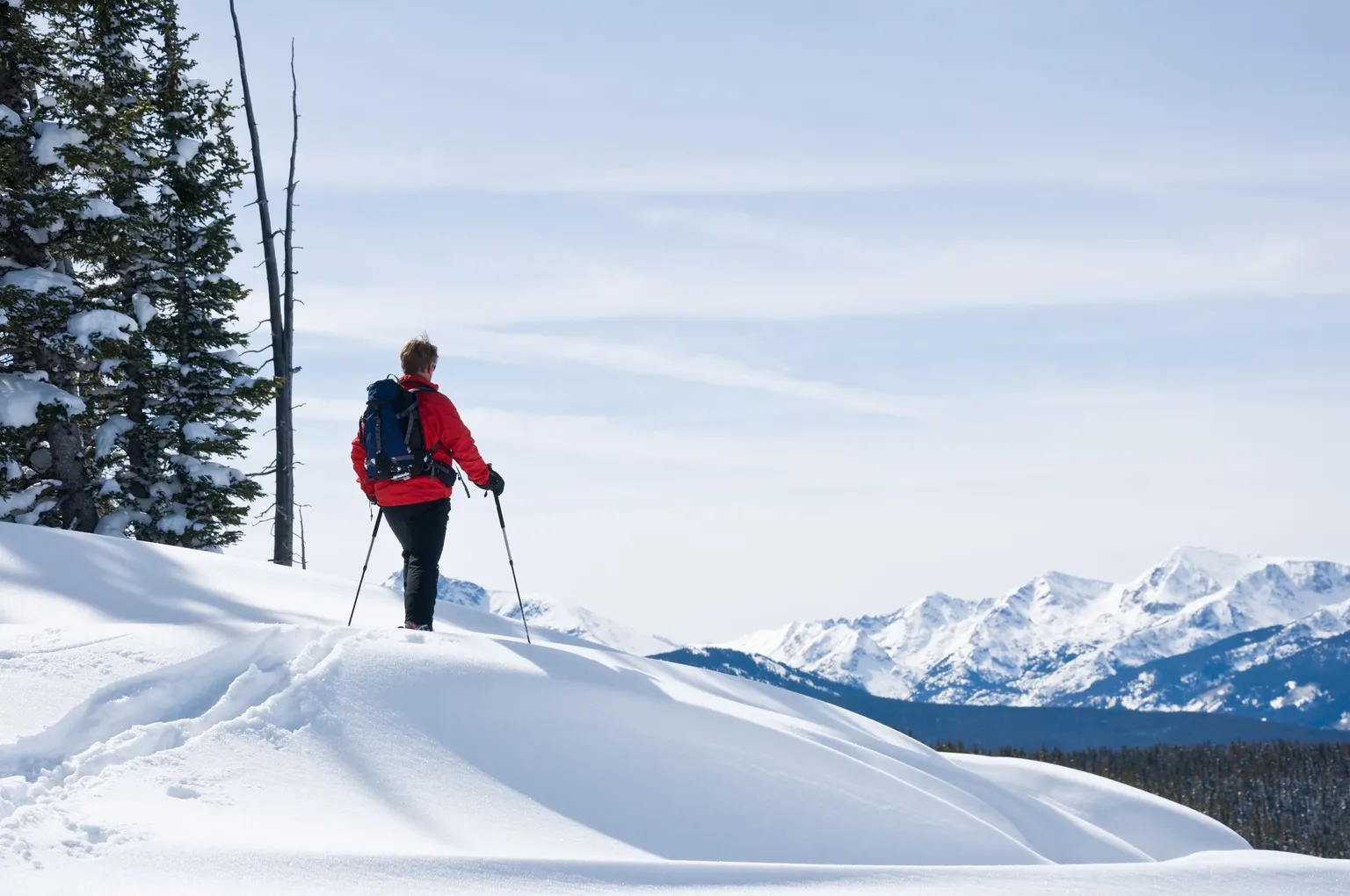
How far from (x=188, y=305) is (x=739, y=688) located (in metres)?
15.8

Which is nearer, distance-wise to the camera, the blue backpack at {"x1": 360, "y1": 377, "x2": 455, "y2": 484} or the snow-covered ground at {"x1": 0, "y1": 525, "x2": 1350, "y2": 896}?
the snow-covered ground at {"x1": 0, "y1": 525, "x2": 1350, "y2": 896}

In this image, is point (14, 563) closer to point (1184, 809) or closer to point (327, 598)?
point (327, 598)

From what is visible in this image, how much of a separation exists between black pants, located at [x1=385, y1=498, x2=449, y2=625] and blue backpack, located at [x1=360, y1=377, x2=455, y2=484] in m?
0.34

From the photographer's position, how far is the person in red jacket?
8797mm

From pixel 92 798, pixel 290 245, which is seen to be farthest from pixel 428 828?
pixel 290 245

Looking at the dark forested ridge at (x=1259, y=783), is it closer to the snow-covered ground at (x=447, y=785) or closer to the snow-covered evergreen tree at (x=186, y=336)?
the snow-covered evergreen tree at (x=186, y=336)

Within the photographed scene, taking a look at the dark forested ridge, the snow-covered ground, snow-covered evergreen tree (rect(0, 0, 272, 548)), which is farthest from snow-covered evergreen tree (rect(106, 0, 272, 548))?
the dark forested ridge

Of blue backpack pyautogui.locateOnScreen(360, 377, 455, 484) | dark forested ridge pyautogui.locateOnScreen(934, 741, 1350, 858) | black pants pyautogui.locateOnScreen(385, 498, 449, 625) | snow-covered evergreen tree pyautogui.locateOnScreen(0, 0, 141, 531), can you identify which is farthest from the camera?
dark forested ridge pyautogui.locateOnScreen(934, 741, 1350, 858)

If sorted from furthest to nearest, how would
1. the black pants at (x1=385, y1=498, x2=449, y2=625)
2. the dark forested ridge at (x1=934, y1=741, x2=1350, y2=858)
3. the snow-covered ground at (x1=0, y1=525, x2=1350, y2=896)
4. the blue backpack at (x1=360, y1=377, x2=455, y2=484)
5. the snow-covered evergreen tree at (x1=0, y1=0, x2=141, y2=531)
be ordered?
the dark forested ridge at (x1=934, y1=741, x2=1350, y2=858), the snow-covered evergreen tree at (x1=0, y1=0, x2=141, y2=531), the black pants at (x1=385, y1=498, x2=449, y2=625), the blue backpack at (x1=360, y1=377, x2=455, y2=484), the snow-covered ground at (x1=0, y1=525, x2=1350, y2=896)

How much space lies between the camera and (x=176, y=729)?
600 centimetres

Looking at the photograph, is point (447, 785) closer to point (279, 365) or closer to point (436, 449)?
point (436, 449)

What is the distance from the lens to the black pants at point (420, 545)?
892 centimetres

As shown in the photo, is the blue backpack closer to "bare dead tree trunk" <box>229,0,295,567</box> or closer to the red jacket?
the red jacket

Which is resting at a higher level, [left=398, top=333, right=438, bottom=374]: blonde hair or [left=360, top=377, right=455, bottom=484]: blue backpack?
[left=398, top=333, right=438, bottom=374]: blonde hair
